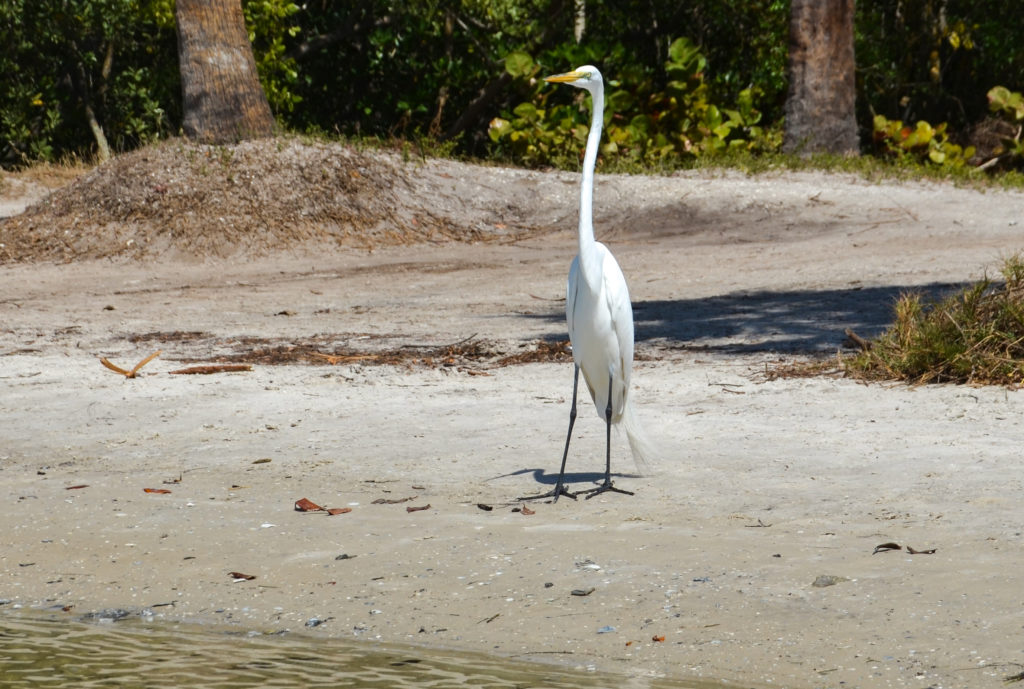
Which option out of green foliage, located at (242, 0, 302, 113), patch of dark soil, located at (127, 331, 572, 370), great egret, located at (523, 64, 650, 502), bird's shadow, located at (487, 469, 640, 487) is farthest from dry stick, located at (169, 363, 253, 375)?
green foliage, located at (242, 0, 302, 113)

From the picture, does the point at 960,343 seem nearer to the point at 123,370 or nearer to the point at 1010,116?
the point at 123,370

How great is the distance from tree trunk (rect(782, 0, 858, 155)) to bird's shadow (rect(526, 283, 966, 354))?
268 inches

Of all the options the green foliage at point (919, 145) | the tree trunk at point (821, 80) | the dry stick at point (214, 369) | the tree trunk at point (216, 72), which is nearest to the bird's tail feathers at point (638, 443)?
the dry stick at point (214, 369)

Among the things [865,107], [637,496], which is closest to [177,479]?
[637,496]

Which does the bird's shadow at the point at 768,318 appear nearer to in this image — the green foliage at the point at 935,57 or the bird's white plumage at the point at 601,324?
the bird's white plumage at the point at 601,324

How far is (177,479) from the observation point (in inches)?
238

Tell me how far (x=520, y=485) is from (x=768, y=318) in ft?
14.6

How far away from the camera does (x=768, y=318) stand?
9805 millimetres

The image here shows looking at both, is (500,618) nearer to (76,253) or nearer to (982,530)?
(982,530)

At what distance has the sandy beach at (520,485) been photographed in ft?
13.8

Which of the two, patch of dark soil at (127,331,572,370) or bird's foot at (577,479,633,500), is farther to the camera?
patch of dark soil at (127,331,572,370)

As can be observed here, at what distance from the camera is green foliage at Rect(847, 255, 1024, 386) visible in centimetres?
717

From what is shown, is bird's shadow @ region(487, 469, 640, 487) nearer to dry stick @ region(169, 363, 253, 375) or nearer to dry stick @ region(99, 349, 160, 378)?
dry stick @ region(169, 363, 253, 375)

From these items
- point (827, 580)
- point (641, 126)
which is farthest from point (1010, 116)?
point (827, 580)
